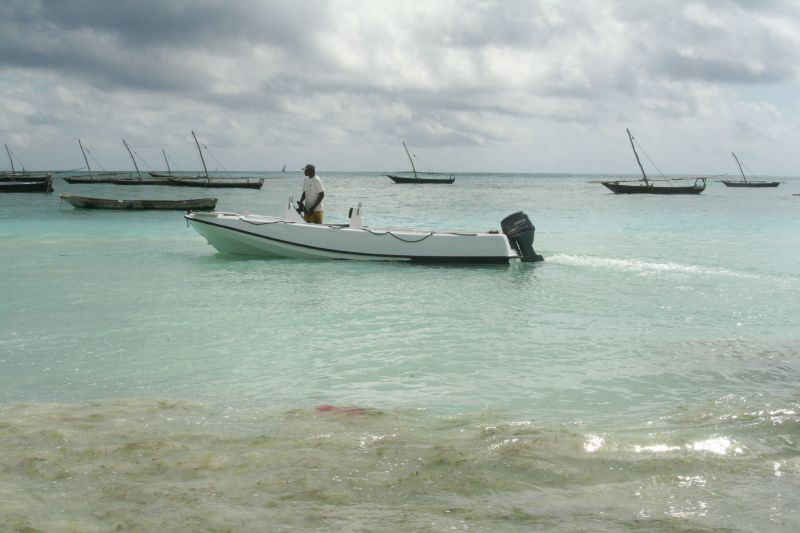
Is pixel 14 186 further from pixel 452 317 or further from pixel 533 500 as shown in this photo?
pixel 533 500

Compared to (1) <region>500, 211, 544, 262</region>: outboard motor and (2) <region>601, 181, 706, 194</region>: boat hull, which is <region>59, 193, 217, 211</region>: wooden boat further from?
(2) <region>601, 181, 706, 194</region>: boat hull

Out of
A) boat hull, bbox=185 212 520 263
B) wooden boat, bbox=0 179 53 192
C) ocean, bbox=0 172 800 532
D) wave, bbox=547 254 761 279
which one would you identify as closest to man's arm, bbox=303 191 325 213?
boat hull, bbox=185 212 520 263

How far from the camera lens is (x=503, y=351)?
29.0 feet

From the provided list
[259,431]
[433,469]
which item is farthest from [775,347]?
[259,431]

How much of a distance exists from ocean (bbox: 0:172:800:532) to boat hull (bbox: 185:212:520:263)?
4.70 feet

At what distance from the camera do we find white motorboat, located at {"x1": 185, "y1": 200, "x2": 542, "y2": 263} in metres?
17.2

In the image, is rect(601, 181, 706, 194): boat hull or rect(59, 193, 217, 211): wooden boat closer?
rect(59, 193, 217, 211): wooden boat

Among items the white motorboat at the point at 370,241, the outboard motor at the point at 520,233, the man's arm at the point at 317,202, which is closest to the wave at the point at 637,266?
the outboard motor at the point at 520,233

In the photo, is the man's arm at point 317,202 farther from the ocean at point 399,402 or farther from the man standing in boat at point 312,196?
the ocean at point 399,402

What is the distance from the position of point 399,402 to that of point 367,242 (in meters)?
11.0

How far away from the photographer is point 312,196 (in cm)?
1728

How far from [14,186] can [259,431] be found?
6957 cm

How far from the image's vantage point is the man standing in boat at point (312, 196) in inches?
671

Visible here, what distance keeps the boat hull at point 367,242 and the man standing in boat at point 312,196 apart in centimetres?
44
